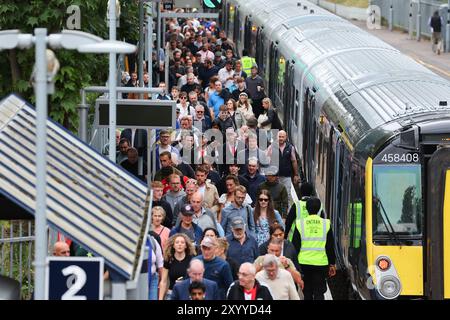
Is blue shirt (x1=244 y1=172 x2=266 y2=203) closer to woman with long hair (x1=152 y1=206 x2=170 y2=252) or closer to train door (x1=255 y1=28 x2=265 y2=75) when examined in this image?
woman with long hair (x1=152 y1=206 x2=170 y2=252)

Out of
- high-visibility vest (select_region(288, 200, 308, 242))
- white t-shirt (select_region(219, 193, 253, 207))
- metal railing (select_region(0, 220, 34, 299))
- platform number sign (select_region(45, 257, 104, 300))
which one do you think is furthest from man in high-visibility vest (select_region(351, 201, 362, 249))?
platform number sign (select_region(45, 257, 104, 300))

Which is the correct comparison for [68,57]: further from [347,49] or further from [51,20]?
[347,49]

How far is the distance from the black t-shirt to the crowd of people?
0.01 metres

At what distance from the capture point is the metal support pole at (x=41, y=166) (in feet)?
30.7

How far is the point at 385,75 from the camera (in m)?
20.5

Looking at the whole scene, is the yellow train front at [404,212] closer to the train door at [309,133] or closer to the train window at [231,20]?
the train door at [309,133]

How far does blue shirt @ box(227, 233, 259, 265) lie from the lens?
1566 cm

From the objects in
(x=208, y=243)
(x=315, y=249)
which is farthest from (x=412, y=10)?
(x=208, y=243)

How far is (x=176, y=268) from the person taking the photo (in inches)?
583

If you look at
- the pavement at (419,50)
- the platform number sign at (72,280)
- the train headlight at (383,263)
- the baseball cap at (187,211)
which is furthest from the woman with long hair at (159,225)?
the pavement at (419,50)

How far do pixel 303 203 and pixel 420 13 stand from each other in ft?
143

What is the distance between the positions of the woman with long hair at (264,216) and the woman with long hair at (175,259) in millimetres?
2660

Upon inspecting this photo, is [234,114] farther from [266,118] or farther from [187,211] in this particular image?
[187,211]

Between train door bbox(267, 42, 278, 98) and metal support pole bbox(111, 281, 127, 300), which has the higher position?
train door bbox(267, 42, 278, 98)
